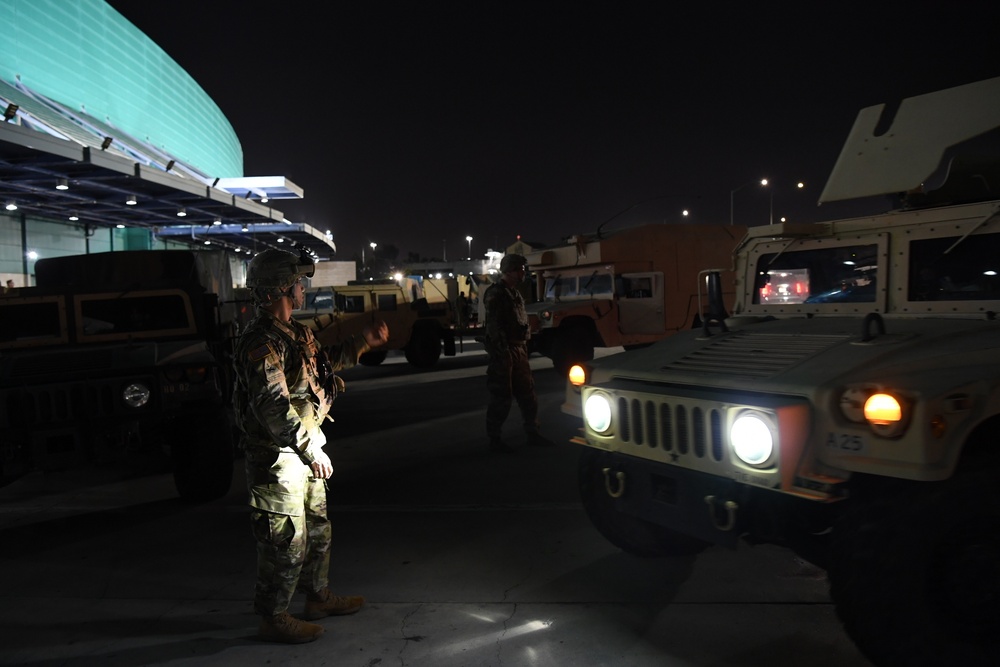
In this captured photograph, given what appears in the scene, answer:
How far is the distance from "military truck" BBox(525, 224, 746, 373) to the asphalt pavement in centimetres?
611

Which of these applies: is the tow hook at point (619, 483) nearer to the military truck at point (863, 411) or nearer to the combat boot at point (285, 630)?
the military truck at point (863, 411)

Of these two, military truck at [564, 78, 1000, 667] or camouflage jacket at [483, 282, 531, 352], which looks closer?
military truck at [564, 78, 1000, 667]

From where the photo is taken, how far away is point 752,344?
3.36m

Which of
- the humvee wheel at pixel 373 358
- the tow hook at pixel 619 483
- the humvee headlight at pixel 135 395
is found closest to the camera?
the tow hook at pixel 619 483

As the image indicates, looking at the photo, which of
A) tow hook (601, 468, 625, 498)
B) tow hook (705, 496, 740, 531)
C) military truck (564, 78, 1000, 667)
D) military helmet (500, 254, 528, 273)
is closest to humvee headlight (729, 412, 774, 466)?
military truck (564, 78, 1000, 667)

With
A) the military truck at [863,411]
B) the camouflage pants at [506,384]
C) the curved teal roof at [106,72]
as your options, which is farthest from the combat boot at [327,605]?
the curved teal roof at [106,72]

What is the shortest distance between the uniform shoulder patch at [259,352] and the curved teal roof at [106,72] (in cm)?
2381

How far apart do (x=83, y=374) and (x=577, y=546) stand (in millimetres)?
3380

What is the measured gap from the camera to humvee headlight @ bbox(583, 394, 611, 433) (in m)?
3.29

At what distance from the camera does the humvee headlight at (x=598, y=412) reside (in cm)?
329

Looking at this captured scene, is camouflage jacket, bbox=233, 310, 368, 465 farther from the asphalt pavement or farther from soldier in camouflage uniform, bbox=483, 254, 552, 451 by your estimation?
soldier in camouflage uniform, bbox=483, 254, 552, 451

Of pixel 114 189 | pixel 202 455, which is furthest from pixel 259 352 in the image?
pixel 114 189

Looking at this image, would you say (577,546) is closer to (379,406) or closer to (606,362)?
(606,362)

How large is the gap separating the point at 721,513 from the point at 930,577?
2.32 feet
